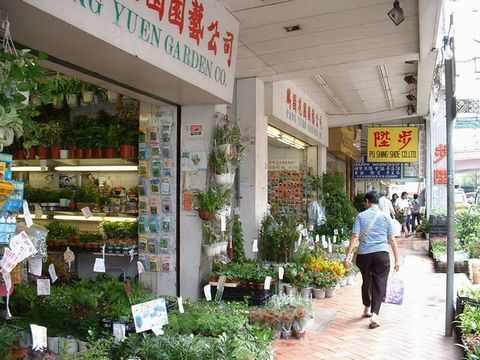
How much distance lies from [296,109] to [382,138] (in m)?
5.75

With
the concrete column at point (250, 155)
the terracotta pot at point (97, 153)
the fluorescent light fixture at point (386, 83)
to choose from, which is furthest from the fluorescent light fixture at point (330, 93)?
the terracotta pot at point (97, 153)

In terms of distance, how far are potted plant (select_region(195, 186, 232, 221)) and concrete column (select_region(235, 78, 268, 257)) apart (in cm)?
170

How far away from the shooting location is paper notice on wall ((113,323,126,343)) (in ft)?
13.3

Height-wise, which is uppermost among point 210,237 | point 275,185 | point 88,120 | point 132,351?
point 88,120

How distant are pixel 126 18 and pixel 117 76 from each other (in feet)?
3.64

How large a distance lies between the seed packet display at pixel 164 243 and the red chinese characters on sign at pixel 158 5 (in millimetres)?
3019

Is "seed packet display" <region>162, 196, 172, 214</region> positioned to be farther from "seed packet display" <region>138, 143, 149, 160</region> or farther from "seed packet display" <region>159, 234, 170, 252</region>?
"seed packet display" <region>138, 143, 149, 160</region>

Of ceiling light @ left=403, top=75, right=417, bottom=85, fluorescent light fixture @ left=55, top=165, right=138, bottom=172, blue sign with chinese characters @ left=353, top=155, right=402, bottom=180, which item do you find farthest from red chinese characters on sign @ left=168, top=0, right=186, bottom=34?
blue sign with chinese characters @ left=353, top=155, right=402, bottom=180

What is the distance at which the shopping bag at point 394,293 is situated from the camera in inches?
249

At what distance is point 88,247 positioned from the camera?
7289mm

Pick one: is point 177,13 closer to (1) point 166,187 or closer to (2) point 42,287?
(1) point 166,187

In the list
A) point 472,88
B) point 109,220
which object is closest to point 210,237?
point 109,220

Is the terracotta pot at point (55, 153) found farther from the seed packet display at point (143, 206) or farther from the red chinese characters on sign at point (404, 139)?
the red chinese characters on sign at point (404, 139)

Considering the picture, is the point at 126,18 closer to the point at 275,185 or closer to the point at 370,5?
the point at 370,5
